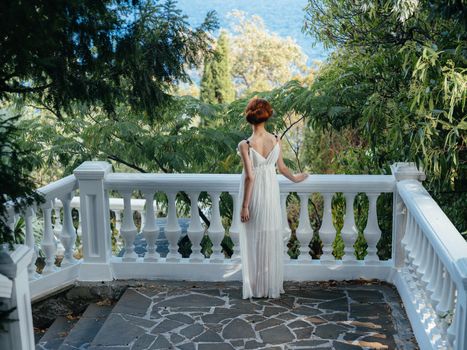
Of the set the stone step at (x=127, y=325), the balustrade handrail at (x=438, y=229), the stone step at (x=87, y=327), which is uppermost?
the balustrade handrail at (x=438, y=229)

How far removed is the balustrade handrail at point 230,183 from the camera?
18.3ft

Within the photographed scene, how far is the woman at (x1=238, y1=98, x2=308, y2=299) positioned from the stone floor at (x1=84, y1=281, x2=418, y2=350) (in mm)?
197

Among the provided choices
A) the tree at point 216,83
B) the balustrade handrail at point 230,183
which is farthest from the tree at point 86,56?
the tree at point 216,83

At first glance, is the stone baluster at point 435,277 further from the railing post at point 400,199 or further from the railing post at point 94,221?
the railing post at point 94,221

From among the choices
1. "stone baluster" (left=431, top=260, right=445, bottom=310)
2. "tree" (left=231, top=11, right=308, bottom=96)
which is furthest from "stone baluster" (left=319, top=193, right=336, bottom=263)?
"tree" (left=231, top=11, right=308, bottom=96)

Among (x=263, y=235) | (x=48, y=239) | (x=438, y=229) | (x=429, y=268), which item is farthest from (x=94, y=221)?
(x=438, y=229)

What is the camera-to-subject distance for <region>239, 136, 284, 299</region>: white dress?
5203mm

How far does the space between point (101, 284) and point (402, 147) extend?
2.92 metres

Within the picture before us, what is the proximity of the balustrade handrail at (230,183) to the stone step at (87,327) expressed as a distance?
108cm

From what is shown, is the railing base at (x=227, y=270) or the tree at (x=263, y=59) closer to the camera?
the railing base at (x=227, y=270)

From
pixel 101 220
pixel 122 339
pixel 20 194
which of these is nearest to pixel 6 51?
pixel 20 194

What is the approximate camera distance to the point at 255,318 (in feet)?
16.9

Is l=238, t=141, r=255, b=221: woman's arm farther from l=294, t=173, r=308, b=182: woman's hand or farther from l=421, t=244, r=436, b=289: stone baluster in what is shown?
l=421, t=244, r=436, b=289: stone baluster

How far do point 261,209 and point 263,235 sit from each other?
0.72 feet
